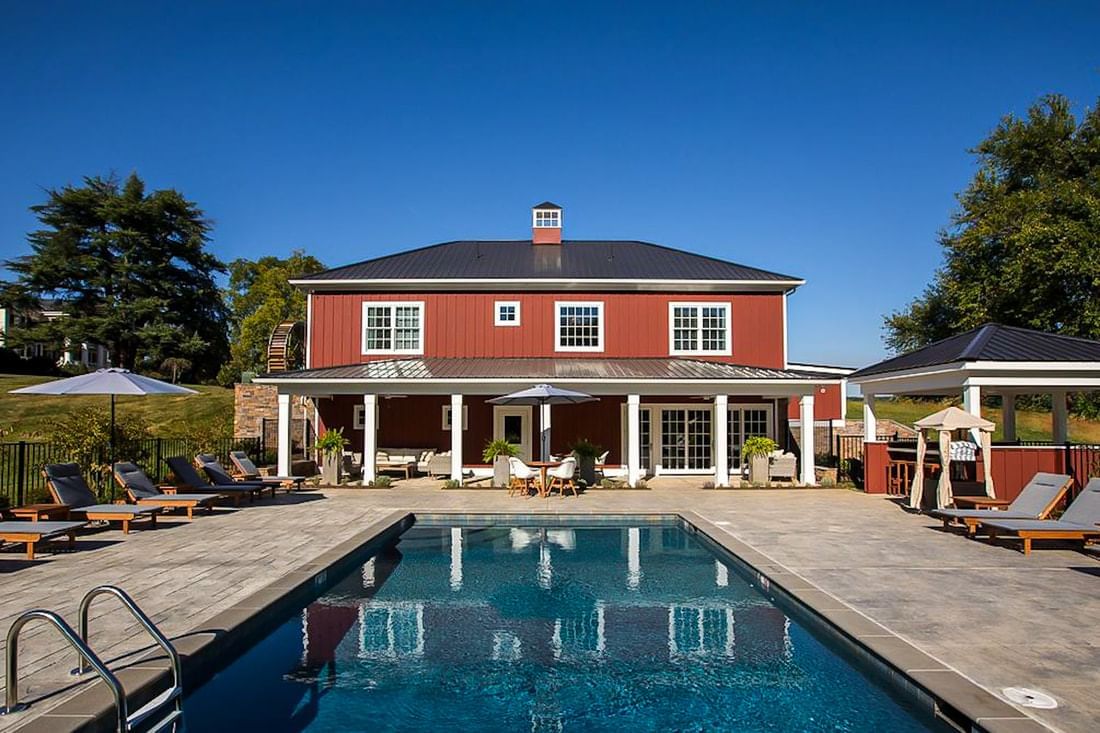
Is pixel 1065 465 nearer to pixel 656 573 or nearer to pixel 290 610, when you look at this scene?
pixel 656 573

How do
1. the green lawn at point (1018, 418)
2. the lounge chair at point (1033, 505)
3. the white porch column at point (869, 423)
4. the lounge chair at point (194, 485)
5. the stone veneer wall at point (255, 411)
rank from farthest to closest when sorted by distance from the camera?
the green lawn at point (1018, 418) → the stone veneer wall at point (255, 411) → the white porch column at point (869, 423) → the lounge chair at point (194, 485) → the lounge chair at point (1033, 505)

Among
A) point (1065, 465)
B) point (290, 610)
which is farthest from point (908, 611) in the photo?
point (1065, 465)

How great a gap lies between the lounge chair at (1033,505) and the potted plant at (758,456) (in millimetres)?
7655

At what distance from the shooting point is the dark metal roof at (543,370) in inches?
763

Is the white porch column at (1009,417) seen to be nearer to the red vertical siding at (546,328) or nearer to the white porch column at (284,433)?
the red vertical siding at (546,328)

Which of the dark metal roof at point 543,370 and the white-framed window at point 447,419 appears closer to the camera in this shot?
the dark metal roof at point 543,370

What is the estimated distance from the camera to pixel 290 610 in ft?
25.7

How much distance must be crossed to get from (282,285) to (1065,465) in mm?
41243

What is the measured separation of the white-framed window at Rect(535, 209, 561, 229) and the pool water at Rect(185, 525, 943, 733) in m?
18.7

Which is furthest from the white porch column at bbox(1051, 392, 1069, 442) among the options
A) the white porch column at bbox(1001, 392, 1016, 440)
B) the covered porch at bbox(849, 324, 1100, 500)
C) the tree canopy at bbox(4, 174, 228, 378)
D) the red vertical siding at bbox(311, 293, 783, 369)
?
the tree canopy at bbox(4, 174, 228, 378)

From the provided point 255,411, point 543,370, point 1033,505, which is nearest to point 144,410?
point 255,411

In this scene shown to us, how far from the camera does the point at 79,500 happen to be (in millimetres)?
11789

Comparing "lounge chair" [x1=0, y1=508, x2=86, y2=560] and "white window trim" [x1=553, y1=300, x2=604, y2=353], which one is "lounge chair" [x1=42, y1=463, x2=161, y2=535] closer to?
"lounge chair" [x1=0, y1=508, x2=86, y2=560]

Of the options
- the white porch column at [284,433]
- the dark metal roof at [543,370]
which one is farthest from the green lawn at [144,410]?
the dark metal roof at [543,370]
